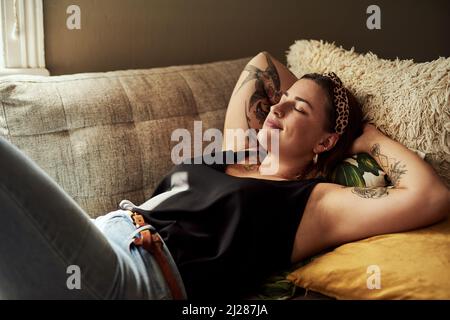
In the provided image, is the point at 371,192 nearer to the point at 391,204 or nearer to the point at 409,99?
the point at 391,204

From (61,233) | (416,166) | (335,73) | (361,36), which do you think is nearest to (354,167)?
(416,166)

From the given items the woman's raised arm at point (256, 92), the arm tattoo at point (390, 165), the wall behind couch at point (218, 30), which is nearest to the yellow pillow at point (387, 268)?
the arm tattoo at point (390, 165)

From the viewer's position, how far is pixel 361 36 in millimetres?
2426

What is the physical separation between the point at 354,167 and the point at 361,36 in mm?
1161

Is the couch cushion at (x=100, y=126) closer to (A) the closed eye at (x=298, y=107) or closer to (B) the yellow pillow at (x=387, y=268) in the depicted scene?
(A) the closed eye at (x=298, y=107)

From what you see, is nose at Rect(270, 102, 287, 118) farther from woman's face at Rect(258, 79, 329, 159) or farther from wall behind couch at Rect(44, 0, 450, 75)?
wall behind couch at Rect(44, 0, 450, 75)

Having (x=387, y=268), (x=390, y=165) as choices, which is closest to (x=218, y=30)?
(x=390, y=165)

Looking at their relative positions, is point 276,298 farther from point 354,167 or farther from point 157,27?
point 157,27

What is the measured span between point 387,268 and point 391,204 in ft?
0.50

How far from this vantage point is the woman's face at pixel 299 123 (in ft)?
4.78

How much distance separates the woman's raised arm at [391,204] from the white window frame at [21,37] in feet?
3.45

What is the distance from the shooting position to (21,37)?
1.75 metres

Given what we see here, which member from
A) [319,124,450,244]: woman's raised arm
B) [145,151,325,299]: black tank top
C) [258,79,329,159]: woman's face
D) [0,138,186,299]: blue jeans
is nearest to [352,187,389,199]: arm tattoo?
[319,124,450,244]: woman's raised arm

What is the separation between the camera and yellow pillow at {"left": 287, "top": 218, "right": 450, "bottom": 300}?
3.78 feet
